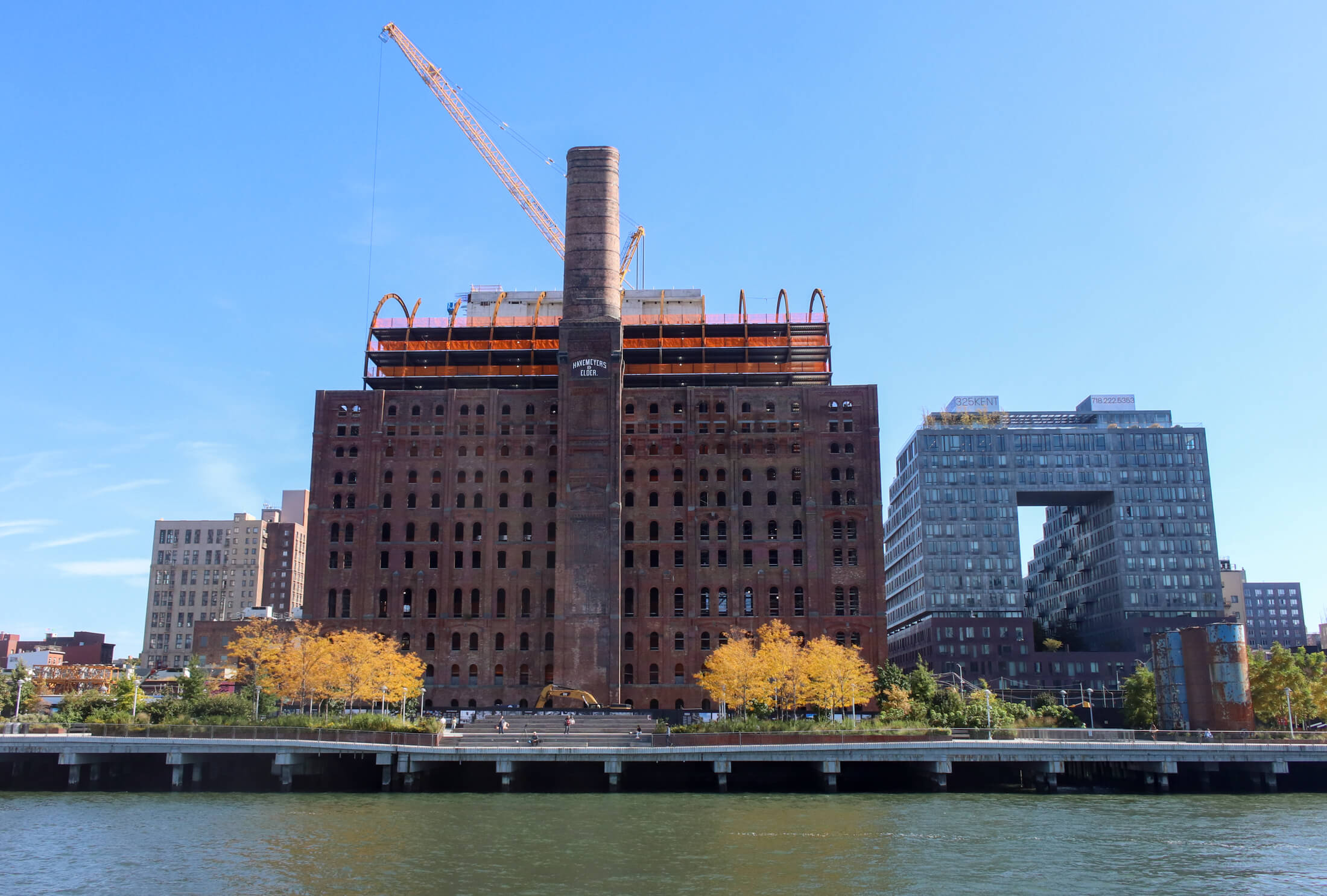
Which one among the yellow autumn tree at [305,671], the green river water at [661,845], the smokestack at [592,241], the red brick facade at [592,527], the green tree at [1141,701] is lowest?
the green river water at [661,845]

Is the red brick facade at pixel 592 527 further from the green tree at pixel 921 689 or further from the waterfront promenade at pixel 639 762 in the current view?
the waterfront promenade at pixel 639 762

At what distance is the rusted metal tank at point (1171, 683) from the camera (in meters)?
83.6

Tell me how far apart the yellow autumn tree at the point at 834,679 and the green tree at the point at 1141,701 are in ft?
103

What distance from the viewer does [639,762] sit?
6962cm

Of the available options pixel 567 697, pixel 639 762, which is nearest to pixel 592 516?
pixel 567 697

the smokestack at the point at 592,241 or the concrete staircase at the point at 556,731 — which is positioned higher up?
the smokestack at the point at 592,241

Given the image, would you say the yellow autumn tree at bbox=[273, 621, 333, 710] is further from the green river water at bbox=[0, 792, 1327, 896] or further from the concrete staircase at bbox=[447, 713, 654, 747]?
the green river water at bbox=[0, 792, 1327, 896]

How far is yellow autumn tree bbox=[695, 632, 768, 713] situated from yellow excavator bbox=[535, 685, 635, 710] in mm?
10412

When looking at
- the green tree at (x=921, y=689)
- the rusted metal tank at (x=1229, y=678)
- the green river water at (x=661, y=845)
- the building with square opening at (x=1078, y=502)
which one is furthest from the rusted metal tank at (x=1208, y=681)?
the building with square opening at (x=1078, y=502)


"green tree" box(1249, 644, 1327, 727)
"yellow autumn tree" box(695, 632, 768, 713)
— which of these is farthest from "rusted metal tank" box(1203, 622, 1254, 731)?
"yellow autumn tree" box(695, 632, 768, 713)

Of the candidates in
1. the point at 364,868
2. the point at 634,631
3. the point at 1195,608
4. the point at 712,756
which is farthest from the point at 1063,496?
the point at 364,868

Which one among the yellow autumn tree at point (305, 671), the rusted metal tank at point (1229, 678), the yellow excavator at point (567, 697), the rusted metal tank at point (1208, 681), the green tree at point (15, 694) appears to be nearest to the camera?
the rusted metal tank at point (1229, 678)

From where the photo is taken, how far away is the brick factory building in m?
110

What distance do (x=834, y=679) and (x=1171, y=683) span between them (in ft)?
82.7
